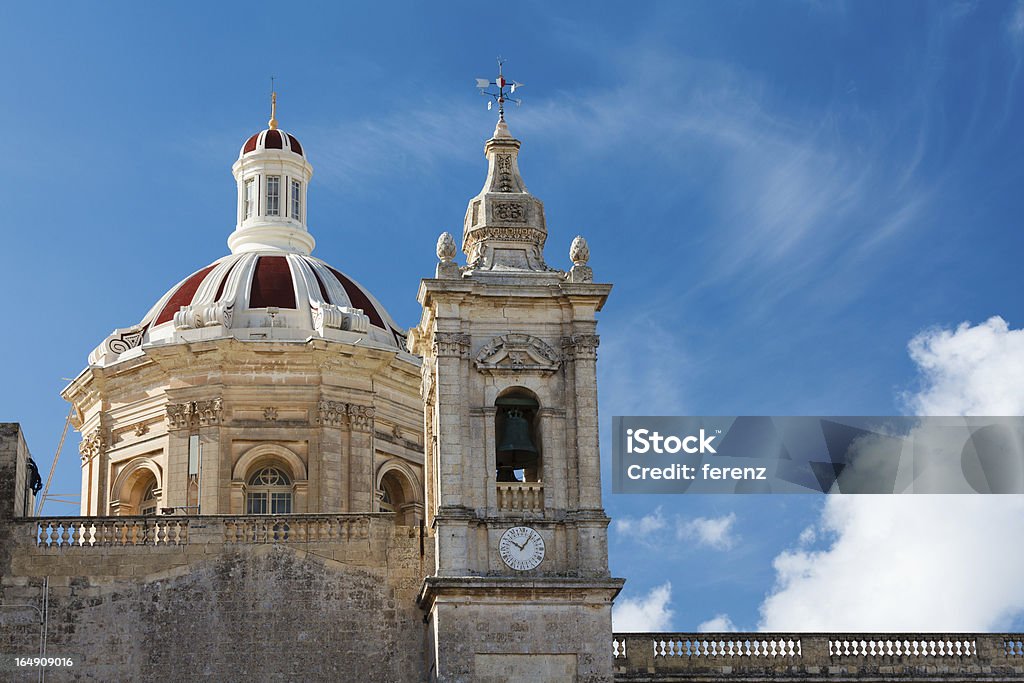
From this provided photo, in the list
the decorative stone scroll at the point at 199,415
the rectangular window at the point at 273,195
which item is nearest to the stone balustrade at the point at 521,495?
the decorative stone scroll at the point at 199,415

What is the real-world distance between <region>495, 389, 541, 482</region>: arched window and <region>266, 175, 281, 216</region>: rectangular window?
48.8ft

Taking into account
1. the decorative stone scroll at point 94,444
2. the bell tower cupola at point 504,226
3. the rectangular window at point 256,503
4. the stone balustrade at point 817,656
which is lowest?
the stone balustrade at point 817,656

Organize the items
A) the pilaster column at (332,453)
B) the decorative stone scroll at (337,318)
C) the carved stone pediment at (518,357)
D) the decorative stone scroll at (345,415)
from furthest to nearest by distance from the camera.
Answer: the decorative stone scroll at (337,318) → the decorative stone scroll at (345,415) → the pilaster column at (332,453) → the carved stone pediment at (518,357)

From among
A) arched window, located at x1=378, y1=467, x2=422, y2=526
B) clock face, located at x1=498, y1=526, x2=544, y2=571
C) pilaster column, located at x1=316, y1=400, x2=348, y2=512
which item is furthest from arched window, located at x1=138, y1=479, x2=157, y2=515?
clock face, located at x1=498, y1=526, x2=544, y2=571

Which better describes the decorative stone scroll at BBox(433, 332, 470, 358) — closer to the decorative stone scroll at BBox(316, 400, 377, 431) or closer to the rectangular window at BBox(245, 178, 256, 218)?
the decorative stone scroll at BBox(316, 400, 377, 431)

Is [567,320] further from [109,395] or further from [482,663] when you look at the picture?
[109,395]

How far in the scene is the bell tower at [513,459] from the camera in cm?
3341

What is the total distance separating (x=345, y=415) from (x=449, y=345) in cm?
1056

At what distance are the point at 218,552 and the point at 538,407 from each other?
5.72 m

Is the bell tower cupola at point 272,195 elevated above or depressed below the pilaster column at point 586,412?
above

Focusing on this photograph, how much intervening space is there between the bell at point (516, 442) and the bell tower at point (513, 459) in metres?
0.02

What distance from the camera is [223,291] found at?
46438 mm

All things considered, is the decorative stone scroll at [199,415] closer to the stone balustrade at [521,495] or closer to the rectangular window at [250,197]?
the rectangular window at [250,197]

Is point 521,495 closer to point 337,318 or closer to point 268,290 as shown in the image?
point 337,318
